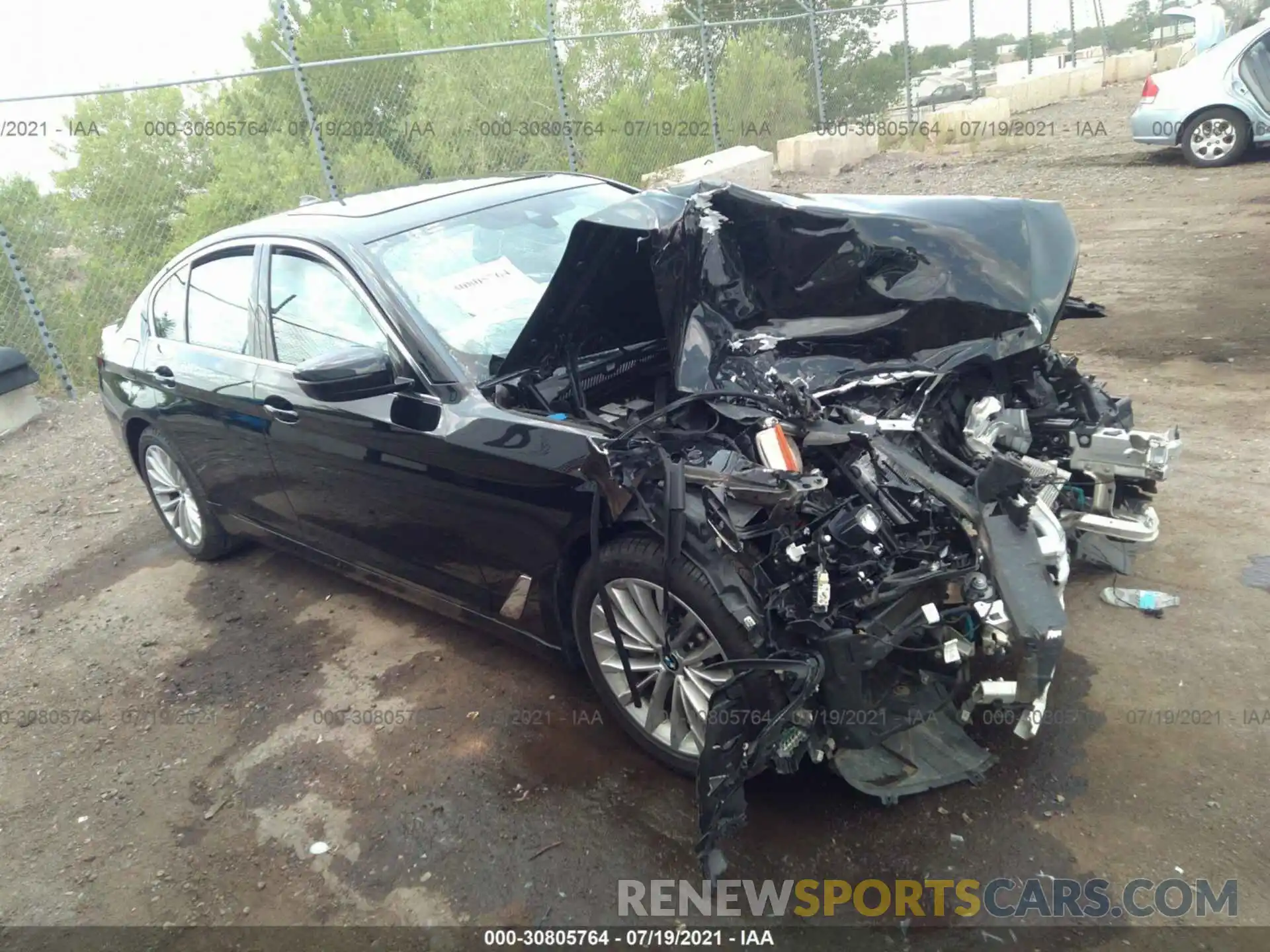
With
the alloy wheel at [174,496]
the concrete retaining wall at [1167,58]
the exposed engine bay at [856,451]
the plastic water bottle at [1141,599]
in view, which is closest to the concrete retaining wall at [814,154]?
the exposed engine bay at [856,451]

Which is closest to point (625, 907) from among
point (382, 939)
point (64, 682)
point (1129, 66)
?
point (382, 939)

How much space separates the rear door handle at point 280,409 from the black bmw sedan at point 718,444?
0.06 ft

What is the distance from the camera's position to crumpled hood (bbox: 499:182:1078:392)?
10.4 feet

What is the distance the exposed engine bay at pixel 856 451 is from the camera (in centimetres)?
260

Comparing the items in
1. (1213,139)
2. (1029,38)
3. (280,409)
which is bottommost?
(280,409)

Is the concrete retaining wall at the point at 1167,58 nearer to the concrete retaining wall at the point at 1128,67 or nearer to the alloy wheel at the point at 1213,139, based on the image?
the concrete retaining wall at the point at 1128,67

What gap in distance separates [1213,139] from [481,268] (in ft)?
35.4

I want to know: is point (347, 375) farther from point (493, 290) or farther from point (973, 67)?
point (973, 67)

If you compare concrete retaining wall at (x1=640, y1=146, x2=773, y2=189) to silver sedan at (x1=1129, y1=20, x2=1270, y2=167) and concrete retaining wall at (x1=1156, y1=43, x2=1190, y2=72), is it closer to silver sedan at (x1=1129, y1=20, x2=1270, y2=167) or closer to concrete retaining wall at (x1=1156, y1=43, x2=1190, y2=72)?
silver sedan at (x1=1129, y1=20, x2=1270, y2=167)

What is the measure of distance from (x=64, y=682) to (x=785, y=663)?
3.62 m

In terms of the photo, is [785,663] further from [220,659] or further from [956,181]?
[956,181]


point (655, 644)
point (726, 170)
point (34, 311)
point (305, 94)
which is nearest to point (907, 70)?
point (726, 170)

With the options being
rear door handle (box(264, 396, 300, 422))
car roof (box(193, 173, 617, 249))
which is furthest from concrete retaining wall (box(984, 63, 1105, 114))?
rear door handle (box(264, 396, 300, 422))

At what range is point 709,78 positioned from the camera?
12.5m
